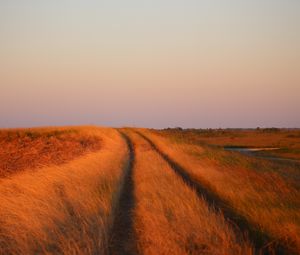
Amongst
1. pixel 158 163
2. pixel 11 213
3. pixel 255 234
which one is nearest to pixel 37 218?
pixel 11 213

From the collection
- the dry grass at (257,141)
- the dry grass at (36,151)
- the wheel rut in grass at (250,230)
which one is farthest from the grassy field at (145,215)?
the dry grass at (257,141)

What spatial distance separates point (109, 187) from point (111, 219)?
3216 millimetres

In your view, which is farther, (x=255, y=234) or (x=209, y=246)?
(x=255, y=234)

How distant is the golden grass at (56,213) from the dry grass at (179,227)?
77 centimetres

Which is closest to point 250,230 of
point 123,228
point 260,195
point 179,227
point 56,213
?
point 179,227

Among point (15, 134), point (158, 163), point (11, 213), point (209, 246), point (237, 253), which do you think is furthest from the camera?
point (15, 134)

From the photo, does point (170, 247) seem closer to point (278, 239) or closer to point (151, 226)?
point (151, 226)

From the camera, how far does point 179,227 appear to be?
7848 millimetres

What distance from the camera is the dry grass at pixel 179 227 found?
21.9 feet

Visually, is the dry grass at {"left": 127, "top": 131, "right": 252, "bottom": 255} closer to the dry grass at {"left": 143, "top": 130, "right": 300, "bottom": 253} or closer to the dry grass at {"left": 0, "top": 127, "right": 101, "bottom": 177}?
the dry grass at {"left": 143, "top": 130, "right": 300, "bottom": 253}

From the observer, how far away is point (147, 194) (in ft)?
38.8

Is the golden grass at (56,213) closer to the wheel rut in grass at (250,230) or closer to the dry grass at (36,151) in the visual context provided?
the wheel rut in grass at (250,230)

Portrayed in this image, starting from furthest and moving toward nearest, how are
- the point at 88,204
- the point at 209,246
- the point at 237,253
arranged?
1. the point at 88,204
2. the point at 209,246
3. the point at 237,253

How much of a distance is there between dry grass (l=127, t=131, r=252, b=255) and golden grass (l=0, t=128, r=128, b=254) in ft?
2.54
